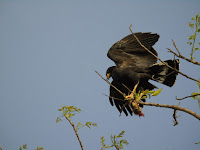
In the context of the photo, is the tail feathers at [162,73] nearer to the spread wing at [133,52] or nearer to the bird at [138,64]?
the bird at [138,64]

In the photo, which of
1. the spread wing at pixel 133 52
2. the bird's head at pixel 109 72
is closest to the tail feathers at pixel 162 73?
the spread wing at pixel 133 52

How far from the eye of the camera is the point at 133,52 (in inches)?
228

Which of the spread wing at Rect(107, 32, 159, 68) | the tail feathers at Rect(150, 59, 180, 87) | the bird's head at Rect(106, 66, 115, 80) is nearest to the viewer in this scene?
the spread wing at Rect(107, 32, 159, 68)

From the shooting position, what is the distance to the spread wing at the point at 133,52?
544 centimetres

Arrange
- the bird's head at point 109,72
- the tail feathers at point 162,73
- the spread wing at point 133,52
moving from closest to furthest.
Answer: the spread wing at point 133,52
the tail feathers at point 162,73
the bird's head at point 109,72

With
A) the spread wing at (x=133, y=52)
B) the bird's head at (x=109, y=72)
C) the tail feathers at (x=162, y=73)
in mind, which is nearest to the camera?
the spread wing at (x=133, y=52)

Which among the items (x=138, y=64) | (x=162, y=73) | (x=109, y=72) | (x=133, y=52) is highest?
(x=109, y=72)

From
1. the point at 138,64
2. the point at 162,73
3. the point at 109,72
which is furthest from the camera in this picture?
the point at 109,72

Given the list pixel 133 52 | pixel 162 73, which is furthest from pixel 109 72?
pixel 162 73

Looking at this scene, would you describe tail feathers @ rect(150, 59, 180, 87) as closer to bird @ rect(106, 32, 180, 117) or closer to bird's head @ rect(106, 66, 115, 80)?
bird @ rect(106, 32, 180, 117)

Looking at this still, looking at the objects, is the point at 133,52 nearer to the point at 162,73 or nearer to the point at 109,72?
the point at 162,73

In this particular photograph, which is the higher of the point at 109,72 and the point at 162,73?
the point at 109,72

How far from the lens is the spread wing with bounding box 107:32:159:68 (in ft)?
17.9

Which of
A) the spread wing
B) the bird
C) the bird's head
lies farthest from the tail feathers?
the bird's head
